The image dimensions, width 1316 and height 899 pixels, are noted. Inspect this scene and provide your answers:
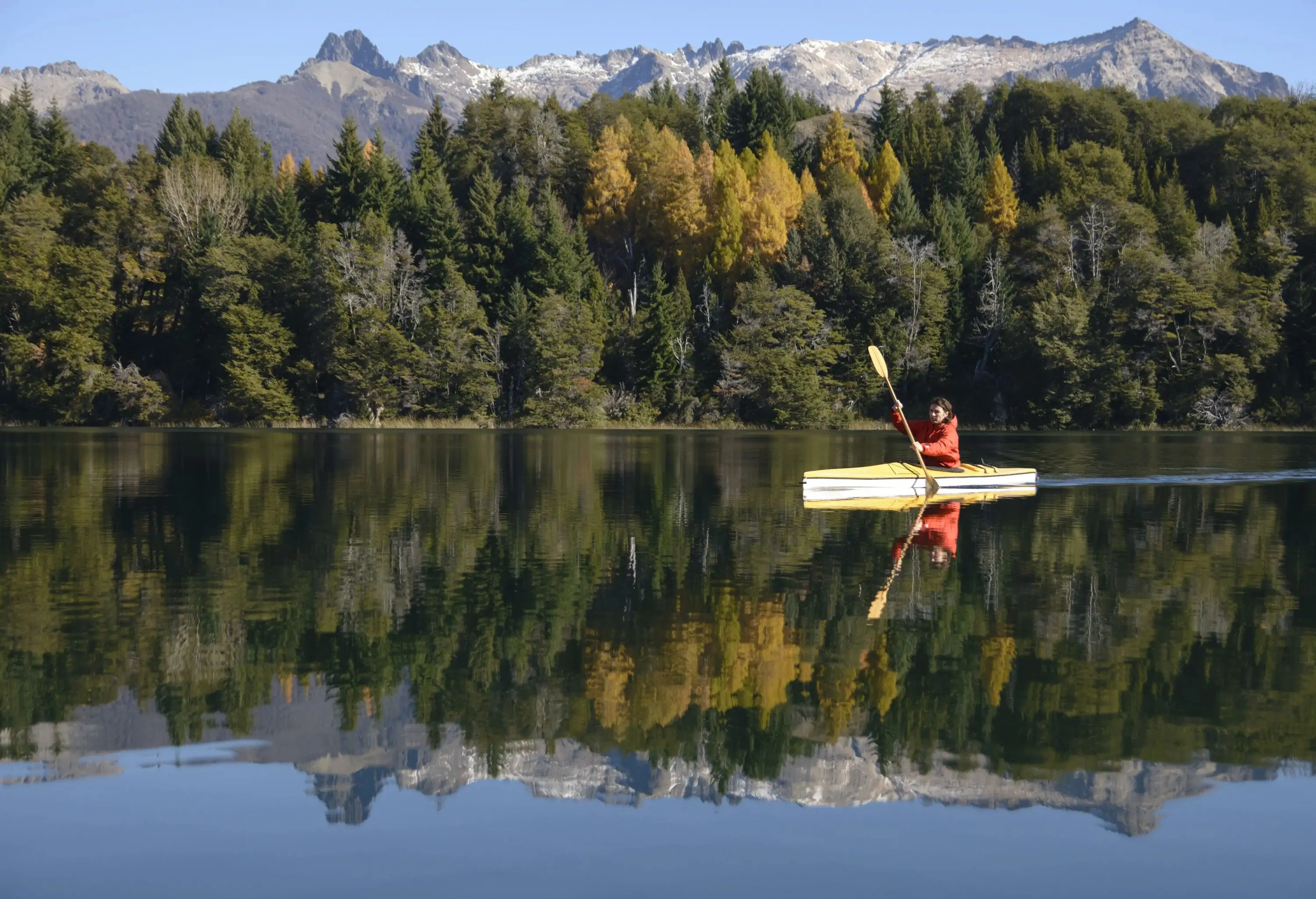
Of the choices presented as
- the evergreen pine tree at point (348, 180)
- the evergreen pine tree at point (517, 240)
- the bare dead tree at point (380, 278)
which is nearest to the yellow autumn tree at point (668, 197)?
the evergreen pine tree at point (517, 240)

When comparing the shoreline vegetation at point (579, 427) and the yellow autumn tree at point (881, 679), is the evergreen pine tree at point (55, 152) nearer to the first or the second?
the shoreline vegetation at point (579, 427)

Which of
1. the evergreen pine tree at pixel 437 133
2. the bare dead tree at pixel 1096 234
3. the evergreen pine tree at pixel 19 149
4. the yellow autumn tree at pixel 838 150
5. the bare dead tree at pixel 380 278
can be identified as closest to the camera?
the bare dead tree at pixel 380 278

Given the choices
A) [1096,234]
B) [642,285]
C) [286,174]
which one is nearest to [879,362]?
[1096,234]

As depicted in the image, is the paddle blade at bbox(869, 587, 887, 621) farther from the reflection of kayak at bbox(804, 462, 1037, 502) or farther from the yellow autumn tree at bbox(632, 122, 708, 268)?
the yellow autumn tree at bbox(632, 122, 708, 268)

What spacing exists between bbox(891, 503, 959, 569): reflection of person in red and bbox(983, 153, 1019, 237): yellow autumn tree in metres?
65.1

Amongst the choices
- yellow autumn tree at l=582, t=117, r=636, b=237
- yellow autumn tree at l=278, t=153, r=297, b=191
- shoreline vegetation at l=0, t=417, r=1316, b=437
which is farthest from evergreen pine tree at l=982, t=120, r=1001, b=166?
yellow autumn tree at l=278, t=153, r=297, b=191

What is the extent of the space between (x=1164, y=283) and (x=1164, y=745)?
67.8m

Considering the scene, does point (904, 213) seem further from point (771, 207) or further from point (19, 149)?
point (19, 149)

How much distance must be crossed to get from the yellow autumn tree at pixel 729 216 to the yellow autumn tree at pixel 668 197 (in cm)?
134

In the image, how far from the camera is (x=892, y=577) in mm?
15625

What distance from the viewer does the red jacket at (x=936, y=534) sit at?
730 inches

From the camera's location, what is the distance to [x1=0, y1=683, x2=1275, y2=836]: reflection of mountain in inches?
305

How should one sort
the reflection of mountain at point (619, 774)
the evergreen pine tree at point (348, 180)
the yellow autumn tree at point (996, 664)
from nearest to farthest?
the reflection of mountain at point (619, 774) < the yellow autumn tree at point (996, 664) < the evergreen pine tree at point (348, 180)

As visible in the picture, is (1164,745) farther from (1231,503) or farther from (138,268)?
(138,268)
